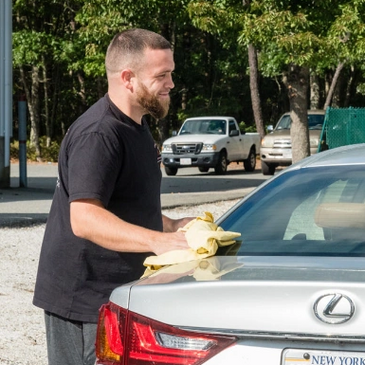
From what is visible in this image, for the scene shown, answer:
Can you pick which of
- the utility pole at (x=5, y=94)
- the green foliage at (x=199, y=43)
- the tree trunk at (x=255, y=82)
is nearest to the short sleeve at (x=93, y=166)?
the utility pole at (x=5, y=94)

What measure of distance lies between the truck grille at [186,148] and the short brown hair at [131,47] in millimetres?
25187

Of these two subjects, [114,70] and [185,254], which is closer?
[185,254]

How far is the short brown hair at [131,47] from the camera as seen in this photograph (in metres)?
3.79

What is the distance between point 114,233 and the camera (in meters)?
3.54

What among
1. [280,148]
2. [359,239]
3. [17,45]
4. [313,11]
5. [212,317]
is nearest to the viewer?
[212,317]

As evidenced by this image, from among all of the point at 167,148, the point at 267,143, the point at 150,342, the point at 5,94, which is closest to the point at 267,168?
the point at 267,143

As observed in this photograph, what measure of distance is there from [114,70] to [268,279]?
1.21 meters

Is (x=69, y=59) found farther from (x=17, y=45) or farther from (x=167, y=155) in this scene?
(x=167, y=155)

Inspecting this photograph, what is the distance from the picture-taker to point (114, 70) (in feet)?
12.5

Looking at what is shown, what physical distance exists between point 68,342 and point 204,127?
2751cm

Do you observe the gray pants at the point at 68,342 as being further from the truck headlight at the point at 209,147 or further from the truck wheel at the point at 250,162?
the truck wheel at the point at 250,162

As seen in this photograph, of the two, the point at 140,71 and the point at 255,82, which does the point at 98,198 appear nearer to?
the point at 140,71

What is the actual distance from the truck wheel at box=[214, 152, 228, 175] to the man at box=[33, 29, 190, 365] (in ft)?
84.3

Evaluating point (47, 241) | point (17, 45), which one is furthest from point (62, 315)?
point (17, 45)
